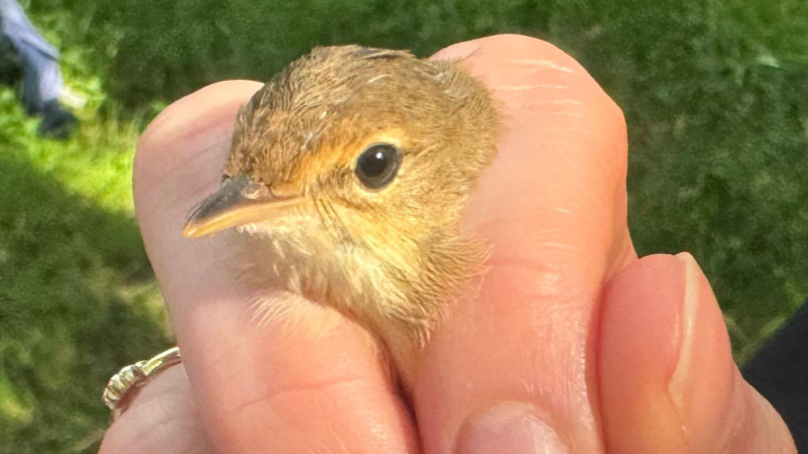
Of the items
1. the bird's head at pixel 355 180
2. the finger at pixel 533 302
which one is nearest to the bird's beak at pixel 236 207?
the bird's head at pixel 355 180

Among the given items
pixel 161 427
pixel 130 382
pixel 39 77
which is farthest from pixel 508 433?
pixel 39 77

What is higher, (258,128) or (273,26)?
(258,128)

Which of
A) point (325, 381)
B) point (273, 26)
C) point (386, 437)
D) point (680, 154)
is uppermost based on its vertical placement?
point (273, 26)

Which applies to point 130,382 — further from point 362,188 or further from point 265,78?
point 265,78

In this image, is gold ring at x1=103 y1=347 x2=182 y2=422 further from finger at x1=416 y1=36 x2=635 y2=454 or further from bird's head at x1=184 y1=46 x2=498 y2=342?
finger at x1=416 y1=36 x2=635 y2=454

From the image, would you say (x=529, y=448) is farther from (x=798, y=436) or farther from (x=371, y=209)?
(x=798, y=436)

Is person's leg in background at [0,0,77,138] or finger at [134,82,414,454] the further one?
person's leg in background at [0,0,77,138]

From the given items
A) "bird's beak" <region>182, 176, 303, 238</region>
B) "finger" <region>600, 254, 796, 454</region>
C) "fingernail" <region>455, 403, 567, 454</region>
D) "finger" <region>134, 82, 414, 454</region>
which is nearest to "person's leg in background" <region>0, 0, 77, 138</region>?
"finger" <region>134, 82, 414, 454</region>

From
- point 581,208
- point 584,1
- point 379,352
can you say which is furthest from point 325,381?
point 584,1
